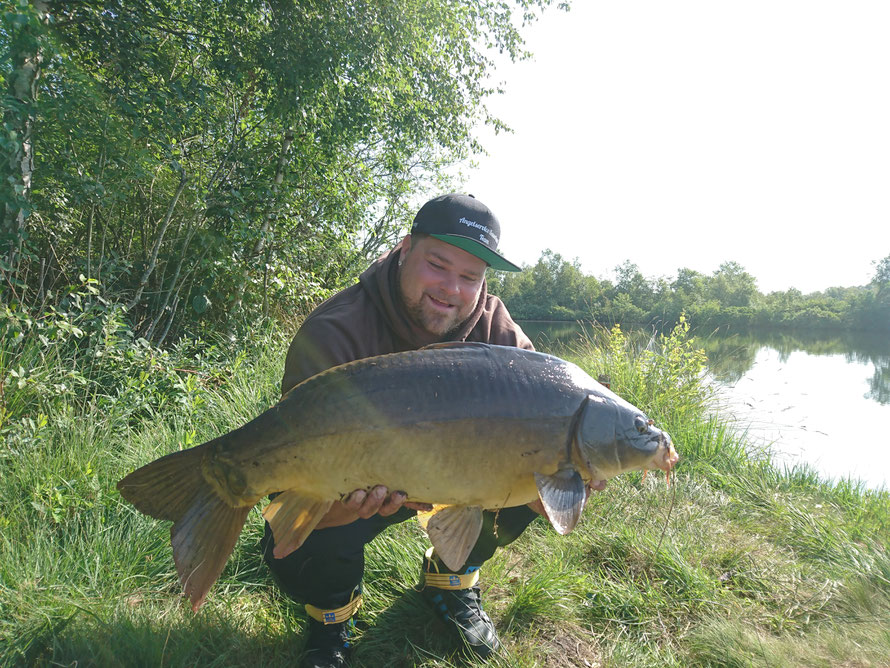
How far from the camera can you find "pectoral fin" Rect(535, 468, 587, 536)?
140 centimetres

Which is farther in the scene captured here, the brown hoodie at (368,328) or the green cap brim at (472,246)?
the green cap brim at (472,246)

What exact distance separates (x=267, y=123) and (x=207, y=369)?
97.5 inches

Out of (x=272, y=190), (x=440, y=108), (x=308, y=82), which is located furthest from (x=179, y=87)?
(x=440, y=108)

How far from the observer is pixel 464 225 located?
2.01m

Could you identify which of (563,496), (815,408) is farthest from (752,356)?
(563,496)

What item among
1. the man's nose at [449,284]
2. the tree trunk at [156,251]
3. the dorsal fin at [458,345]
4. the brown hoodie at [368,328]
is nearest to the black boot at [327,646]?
the brown hoodie at [368,328]

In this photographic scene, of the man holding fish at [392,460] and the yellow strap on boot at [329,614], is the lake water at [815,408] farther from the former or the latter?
the yellow strap on boot at [329,614]

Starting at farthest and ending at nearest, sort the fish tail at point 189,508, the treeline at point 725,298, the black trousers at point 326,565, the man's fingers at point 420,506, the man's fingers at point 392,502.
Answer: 1. the treeline at point 725,298
2. the black trousers at point 326,565
3. the man's fingers at point 420,506
4. the man's fingers at point 392,502
5. the fish tail at point 189,508

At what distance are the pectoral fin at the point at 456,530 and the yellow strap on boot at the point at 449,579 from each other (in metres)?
0.48

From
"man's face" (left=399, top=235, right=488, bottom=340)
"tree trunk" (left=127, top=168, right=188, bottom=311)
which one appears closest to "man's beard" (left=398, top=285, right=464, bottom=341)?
"man's face" (left=399, top=235, right=488, bottom=340)

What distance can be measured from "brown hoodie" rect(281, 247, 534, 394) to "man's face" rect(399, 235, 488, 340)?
8 centimetres

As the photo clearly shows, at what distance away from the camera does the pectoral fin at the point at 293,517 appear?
145 cm

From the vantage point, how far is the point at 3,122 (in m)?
2.62

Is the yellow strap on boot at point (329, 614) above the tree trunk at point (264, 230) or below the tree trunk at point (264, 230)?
below
